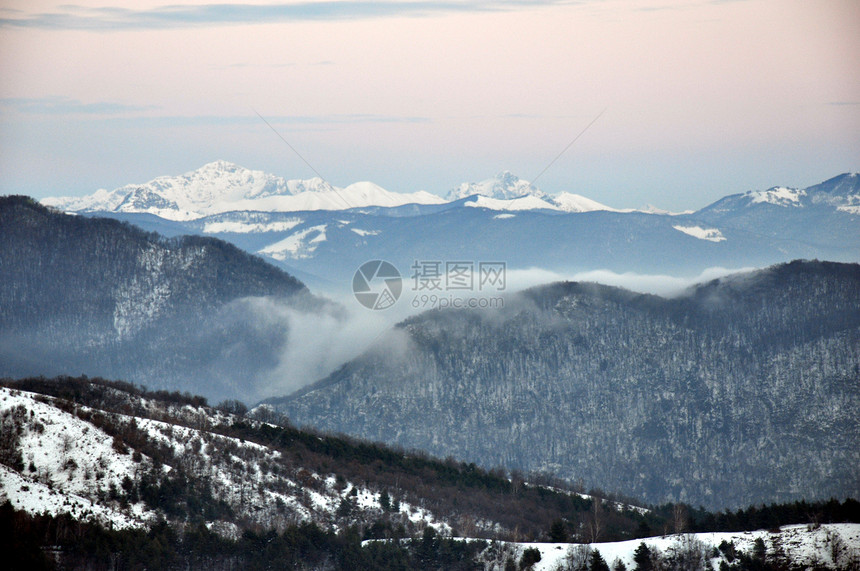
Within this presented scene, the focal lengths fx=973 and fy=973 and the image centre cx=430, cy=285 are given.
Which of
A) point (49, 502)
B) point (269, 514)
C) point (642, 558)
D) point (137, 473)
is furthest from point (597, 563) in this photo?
point (49, 502)

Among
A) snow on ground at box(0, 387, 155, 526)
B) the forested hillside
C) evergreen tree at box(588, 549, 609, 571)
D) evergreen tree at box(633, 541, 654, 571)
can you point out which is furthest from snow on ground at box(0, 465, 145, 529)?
evergreen tree at box(633, 541, 654, 571)

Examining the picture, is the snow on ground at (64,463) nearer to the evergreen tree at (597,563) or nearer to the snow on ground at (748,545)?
the snow on ground at (748,545)

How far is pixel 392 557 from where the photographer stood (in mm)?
133375

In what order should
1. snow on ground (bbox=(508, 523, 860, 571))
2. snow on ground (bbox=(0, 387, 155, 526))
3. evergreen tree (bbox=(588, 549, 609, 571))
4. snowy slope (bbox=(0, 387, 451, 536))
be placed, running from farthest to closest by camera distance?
snowy slope (bbox=(0, 387, 451, 536))
snow on ground (bbox=(0, 387, 155, 526))
snow on ground (bbox=(508, 523, 860, 571))
evergreen tree (bbox=(588, 549, 609, 571))

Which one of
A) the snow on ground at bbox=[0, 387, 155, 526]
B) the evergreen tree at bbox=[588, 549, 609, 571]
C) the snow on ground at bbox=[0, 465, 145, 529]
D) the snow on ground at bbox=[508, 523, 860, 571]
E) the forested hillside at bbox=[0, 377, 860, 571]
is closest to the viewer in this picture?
the evergreen tree at bbox=[588, 549, 609, 571]

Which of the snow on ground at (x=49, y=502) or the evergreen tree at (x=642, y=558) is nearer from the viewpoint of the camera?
the snow on ground at (x=49, y=502)

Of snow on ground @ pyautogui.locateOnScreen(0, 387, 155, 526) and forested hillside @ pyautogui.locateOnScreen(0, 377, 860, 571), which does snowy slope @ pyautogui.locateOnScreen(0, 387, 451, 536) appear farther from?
forested hillside @ pyautogui.locateOnScreen(0, 377, 860, 571)

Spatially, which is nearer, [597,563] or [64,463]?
[597,563]

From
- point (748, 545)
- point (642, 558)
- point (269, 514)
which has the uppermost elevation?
point (269, 514)

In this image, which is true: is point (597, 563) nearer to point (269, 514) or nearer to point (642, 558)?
point (642, 558)

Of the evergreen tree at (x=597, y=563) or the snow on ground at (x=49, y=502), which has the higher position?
the snow on ground at (x=49, y=502)

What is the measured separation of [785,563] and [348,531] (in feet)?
196

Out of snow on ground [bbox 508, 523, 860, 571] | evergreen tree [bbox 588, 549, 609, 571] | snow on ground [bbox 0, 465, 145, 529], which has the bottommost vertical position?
evergreen tree [bbox 588, 549, 609, 571]

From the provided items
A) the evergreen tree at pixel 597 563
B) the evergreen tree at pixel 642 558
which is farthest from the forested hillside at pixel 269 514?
the evergreen tree at pixel 597 563
